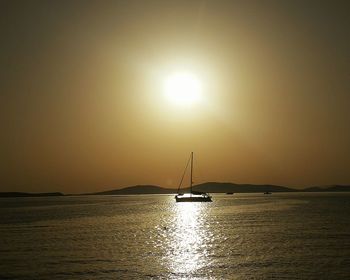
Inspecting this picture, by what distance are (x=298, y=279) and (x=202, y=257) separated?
13.0 m

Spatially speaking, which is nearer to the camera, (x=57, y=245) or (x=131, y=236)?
(x=57, y=245)

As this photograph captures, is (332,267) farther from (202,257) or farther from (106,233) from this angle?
(106,233)

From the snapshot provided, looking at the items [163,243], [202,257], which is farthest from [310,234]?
[202,257]

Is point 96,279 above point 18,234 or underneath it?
underneath

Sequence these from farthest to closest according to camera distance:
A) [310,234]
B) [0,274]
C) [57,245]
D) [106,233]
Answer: [106,233] → [310,234] → [57,245] → [0,274]

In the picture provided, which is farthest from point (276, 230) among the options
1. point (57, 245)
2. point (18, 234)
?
point (18, 234)

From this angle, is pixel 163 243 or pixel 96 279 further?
pixel 163 243

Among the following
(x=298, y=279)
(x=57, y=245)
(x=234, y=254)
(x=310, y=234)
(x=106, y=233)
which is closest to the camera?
(x=298, y=279)

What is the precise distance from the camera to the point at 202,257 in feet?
154

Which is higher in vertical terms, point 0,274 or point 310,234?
point 310,234

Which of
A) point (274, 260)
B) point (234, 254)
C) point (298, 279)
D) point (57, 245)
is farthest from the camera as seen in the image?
point (57, 245)

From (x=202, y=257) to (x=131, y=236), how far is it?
2533cm

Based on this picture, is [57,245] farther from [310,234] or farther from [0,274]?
[310,234]

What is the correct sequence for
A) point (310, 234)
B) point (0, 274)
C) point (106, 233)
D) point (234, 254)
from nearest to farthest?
point (0, 274)
point (234, 254)
point (310, 234)
point (106, 233)
